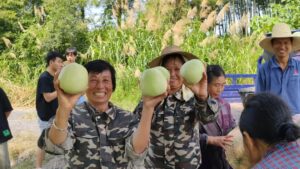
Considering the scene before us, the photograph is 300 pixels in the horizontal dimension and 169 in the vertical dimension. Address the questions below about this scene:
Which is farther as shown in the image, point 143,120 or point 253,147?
point 143,120

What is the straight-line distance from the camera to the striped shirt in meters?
1.66

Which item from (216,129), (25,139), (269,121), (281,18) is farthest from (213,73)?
(281,18)

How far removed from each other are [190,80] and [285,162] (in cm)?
80

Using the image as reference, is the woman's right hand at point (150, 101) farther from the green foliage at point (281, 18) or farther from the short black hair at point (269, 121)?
the green foliage at point (281, 18)

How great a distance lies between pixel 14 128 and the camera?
8375 mm

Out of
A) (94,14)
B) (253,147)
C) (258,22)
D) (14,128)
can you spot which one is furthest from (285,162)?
(94,14)

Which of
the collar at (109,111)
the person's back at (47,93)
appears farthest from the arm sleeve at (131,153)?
the person's back at (47,93)

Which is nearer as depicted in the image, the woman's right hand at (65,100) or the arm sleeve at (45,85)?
the woman's right hand at (65,100)

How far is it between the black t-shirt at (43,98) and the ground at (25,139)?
0.61 m

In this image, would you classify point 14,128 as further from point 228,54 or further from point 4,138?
point 228,54

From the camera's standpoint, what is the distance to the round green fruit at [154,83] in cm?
212

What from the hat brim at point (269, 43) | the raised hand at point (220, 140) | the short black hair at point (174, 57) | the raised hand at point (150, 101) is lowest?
the raised hand at point (220, 140)

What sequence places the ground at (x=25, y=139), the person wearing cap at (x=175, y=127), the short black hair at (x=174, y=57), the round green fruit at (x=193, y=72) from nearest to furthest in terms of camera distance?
the round green fruit at (x=193, y=72)
the person wearing cap at (x=175, y=127)
the short black hair at (x=174, y=57)
the ground at (x=25, y=139)

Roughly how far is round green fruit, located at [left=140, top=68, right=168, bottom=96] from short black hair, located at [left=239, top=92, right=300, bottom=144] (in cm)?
50
